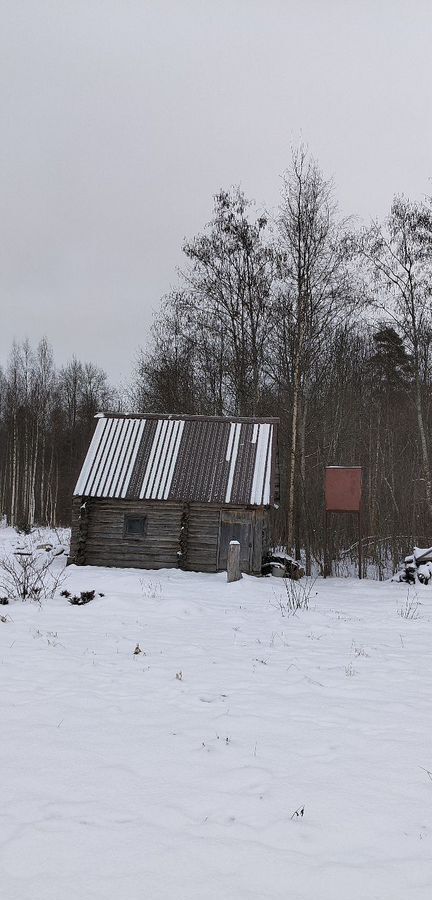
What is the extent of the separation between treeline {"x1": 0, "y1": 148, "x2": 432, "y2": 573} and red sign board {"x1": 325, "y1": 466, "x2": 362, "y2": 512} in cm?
149

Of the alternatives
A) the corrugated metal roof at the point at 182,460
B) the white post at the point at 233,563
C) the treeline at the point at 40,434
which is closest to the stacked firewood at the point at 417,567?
the corrugated metal roof at the point at 182,460

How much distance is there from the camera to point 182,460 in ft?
62.8

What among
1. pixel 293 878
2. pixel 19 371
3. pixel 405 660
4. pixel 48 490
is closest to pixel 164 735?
pixel 293 878

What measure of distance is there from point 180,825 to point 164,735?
139 centimetres

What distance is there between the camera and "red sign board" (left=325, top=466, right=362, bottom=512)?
18562 millimetres

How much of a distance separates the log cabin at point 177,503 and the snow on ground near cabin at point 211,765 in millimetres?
9302

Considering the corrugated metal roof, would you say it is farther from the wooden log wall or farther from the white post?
the white post

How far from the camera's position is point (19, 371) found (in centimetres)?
4522

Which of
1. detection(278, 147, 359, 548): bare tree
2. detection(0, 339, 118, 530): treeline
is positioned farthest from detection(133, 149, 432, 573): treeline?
detection(0, 339, 118, 530): treeline

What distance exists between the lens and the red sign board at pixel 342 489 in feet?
60.9

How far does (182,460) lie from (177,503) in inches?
61.5

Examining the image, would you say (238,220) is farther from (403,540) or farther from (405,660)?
(405,660)

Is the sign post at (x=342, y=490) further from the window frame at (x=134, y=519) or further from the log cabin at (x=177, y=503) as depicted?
the window frame at (x=134, y=519)

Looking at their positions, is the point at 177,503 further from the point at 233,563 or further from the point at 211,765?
the point at 211,765
